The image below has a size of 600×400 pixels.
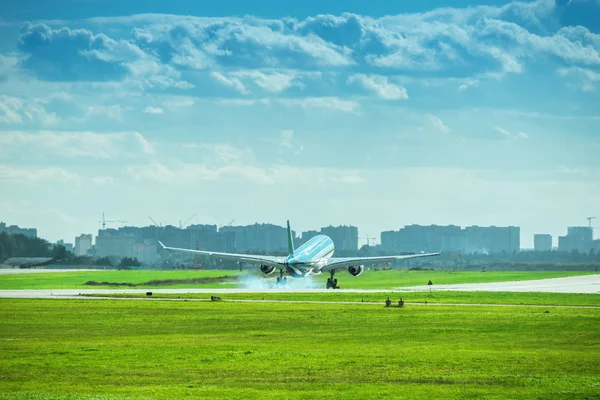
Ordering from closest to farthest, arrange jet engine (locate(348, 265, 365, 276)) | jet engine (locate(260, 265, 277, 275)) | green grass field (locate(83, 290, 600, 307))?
green grass field (locate(83, 290, 600, 307)) → jet engine (locate(260, 265, 277, 275)) → jet engine (locate(348, 265, 365, 276))

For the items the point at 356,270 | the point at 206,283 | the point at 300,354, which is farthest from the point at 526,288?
the point at 300,354

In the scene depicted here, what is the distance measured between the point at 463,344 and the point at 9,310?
4102 centimetres

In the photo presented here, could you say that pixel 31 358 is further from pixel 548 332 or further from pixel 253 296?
pixel 253 296

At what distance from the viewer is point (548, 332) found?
2330 inches

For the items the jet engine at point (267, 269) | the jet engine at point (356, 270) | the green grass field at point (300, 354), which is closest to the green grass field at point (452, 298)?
the green grass field at point (300, 354)

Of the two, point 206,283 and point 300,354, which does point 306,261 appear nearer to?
point 206,283

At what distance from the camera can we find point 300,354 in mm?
47156

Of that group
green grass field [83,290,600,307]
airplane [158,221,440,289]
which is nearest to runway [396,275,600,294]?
airplane [158,221,440,289]

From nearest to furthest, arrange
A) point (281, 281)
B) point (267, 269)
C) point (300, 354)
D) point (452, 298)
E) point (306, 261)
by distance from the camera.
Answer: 1. point (300, 354)
2. point (452, 298)
3. point (306, 261)
4. point (281, 281)
5. point (267, 269)

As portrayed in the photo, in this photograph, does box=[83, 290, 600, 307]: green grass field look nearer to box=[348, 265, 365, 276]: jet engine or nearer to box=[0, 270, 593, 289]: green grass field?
box=[0, 270, 593, 289]: green grass field

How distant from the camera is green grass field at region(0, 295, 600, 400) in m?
36.1

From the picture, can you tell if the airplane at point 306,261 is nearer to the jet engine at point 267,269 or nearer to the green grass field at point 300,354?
the jet engine at point 267,269

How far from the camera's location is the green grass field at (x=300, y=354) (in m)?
36.1

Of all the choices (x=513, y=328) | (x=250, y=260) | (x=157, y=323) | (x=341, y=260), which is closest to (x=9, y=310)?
(x=157, y=323)
